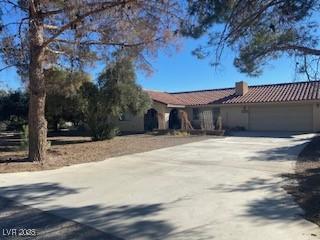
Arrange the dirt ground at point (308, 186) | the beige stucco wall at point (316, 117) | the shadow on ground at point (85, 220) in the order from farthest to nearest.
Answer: the beige stucco wall at point (316, 117), the dirt ground at point (308, 186), the shadow on ground at point (85, 220)

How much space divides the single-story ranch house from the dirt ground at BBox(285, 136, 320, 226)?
1471 centimetres

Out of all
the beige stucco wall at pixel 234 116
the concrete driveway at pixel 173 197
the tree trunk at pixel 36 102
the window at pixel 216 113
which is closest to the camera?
the concrete driveway at pixel 173 197

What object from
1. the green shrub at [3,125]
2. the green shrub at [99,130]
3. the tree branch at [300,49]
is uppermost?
the tree branch at [300,49]

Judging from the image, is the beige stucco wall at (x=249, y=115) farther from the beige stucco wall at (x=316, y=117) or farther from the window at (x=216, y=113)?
the window at (x=216, y=113)

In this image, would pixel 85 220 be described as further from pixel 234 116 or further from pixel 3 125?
pixel 3 125

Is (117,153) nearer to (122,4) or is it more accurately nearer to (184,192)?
(122,4)

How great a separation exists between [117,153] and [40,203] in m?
8.35

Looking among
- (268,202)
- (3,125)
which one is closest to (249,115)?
(268,202)

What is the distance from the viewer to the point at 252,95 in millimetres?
31797

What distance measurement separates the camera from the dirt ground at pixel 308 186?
7.00 m

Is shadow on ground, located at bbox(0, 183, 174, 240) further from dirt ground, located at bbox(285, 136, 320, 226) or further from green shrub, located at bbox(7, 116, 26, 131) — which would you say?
green shrub, located at bbox(7, 116, 26, 131)

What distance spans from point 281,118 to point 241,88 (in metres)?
5.41

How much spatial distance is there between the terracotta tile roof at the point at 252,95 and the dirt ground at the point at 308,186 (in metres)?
14.2

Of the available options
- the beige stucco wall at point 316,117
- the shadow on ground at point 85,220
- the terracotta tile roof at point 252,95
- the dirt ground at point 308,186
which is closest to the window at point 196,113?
the terracotta tile roof at point 252,95
